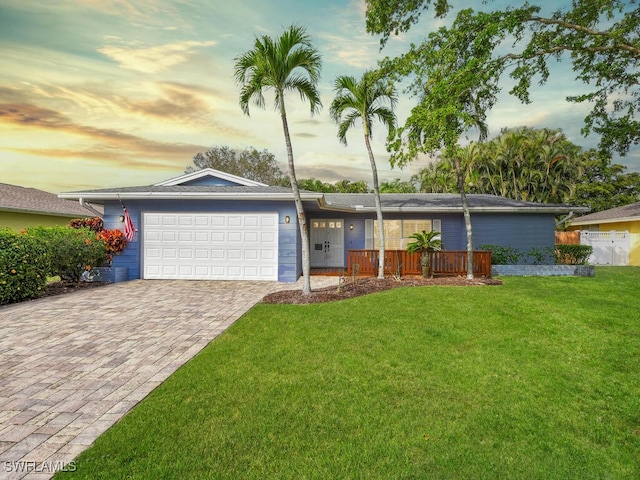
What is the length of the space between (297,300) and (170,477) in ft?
19.0

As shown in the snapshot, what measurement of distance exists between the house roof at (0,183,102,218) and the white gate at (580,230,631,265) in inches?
1137

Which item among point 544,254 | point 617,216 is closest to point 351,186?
point 617,216

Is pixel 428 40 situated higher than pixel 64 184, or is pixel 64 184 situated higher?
pixel 428 40

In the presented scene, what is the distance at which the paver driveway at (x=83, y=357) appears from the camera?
2.75m

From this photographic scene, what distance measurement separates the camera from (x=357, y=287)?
9.51m

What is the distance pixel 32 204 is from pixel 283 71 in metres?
16.2

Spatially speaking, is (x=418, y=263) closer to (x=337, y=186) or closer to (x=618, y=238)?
(x=618, y=238)

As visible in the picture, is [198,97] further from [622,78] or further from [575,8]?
[622,78]

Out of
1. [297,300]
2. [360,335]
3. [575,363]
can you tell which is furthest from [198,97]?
[575,363]

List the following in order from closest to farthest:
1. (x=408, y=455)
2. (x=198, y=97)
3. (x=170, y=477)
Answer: (x=170, y=477) → (x=408, y=455) → (x=198, y=97)

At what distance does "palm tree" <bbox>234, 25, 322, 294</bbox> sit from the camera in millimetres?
7746

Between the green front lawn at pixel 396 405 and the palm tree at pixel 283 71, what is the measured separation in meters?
3.90

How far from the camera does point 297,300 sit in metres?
8.07

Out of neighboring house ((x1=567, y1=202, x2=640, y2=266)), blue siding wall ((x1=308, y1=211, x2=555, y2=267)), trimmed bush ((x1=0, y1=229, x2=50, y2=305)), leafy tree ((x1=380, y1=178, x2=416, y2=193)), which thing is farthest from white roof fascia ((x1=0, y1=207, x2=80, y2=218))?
neighboring house ((x1=567, y1=202, x2=640, y2=266))
